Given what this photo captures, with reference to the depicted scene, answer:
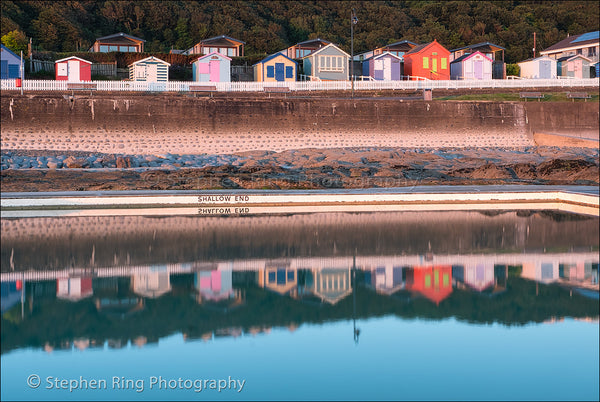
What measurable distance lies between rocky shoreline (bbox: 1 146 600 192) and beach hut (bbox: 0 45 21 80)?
11.8 meters

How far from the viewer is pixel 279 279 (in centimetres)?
952

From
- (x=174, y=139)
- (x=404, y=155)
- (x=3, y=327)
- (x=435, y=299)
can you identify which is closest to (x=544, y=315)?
(x=435, y=299)

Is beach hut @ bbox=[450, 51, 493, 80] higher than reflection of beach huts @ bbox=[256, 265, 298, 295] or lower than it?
higher

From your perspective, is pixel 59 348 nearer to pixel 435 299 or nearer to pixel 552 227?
pixel 435 299

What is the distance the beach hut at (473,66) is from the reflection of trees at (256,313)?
38924 mm

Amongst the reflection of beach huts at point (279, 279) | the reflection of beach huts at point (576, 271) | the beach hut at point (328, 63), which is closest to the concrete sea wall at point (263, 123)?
the beach hut at point (328, 63)

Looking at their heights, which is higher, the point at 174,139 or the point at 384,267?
the point at 174,139

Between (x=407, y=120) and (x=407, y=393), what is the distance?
29.4 m

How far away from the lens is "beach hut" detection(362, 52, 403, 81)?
4459cm

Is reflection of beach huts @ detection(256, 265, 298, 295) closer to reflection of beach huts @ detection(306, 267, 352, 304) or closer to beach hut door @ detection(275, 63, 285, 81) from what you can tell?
reflection of beach huts @ detection(306, 267, 352, 304)

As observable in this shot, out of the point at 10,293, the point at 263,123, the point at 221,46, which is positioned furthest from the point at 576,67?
the point at 10,293

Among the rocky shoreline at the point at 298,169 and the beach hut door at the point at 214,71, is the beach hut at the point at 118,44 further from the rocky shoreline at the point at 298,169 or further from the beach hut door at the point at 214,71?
the rocky shoreline at the point at 298,169

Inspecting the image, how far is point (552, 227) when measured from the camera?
44.9 ft

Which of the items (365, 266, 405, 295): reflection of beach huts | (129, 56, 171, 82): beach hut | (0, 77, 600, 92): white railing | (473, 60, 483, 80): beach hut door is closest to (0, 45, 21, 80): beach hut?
(129, 56, 171, 82): beach hut
